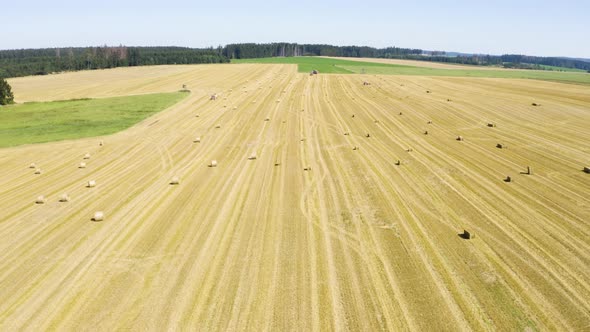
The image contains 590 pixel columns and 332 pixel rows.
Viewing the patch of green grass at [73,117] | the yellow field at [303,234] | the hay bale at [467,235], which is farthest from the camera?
the patch of green grass at [73,117]

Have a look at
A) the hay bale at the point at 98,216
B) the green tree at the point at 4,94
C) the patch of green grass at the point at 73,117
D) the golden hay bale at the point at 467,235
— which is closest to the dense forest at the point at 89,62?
the green tree at the point at 4,94

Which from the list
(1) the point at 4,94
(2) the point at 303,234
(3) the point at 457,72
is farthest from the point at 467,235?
(3) the point at 457,72

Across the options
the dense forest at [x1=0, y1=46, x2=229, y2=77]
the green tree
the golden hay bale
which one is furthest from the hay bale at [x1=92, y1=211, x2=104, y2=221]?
the dense forest at [x1=0, y1=46, x2=229, y2=77]

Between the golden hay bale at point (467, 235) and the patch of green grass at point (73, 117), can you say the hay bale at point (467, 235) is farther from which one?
the patch of green grass at point (73, 117)

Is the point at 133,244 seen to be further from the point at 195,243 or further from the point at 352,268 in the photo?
the point at 352,268

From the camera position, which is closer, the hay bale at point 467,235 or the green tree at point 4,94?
the hay bale at point 467,235

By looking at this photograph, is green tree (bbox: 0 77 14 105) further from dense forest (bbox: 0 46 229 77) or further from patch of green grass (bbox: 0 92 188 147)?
dense forest (bbox: 0 46 229 77)
